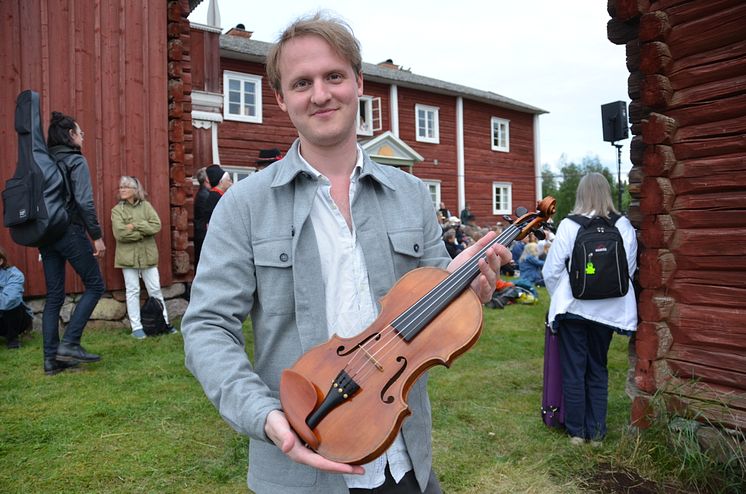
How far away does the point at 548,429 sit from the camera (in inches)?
179

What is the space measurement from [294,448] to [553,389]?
147 inches

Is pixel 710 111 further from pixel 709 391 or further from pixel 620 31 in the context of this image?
pixel 709 391

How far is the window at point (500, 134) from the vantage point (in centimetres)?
2416

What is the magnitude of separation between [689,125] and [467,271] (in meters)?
3.15

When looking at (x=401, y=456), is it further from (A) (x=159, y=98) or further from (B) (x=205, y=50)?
(B) (x=205, y=50)

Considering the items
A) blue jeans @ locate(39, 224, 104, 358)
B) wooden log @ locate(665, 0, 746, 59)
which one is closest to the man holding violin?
wooden log @ locate(665, 0, 746, 59)

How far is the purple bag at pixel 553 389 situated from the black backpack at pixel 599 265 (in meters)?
0.55

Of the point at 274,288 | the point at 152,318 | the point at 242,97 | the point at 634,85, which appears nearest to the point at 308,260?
the point at 274,288

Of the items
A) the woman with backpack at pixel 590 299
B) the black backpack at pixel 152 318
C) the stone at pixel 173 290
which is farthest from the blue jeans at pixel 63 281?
the woman with backpack at pixel 590 299

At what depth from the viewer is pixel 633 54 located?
452 cm

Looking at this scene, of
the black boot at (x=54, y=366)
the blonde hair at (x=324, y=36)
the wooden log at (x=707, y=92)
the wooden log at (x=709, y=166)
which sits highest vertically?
the wooden log at (x=707, y=92)

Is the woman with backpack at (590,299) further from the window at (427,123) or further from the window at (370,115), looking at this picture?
the window at (427,123)

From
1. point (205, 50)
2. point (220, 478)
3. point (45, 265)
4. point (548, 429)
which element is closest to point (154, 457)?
point (220, 478)

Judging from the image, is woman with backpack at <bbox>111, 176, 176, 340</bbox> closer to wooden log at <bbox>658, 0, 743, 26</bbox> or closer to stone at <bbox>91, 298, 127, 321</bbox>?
stone at <bbox>91, 298, 127, 321</bbox>
